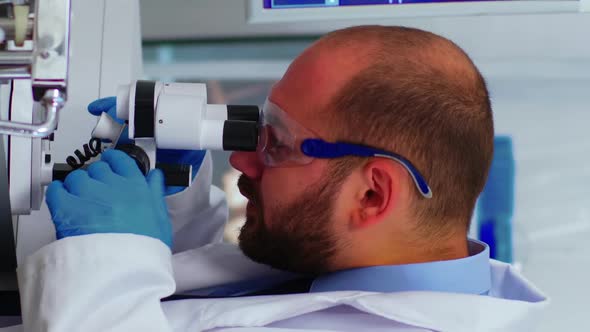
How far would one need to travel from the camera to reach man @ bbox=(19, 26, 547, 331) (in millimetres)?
1066

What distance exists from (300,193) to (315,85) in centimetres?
18

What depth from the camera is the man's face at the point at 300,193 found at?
48.7 inches

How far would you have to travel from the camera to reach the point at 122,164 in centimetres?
114

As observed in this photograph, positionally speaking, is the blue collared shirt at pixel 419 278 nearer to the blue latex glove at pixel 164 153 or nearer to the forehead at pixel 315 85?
the forehead at pixel 315 85

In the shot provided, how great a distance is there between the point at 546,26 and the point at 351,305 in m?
1.01

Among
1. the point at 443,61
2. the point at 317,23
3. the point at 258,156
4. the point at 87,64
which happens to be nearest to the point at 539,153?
the point at 317,23

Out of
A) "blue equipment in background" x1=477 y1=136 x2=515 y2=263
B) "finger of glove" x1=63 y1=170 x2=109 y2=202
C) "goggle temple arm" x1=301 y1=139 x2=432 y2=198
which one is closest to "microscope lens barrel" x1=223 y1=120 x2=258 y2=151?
"goggle temple arm" x1=301 y1=139 x2=432 y2=198

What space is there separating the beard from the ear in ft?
0.14

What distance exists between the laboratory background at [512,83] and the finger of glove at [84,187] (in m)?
0.68

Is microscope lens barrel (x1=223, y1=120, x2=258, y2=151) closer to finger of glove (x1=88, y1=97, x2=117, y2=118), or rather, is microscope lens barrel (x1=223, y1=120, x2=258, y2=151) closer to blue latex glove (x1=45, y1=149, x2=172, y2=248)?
blue latex glove (x1=45, y1=149, x2=172, y2=248)

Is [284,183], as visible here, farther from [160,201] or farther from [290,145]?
[160,201]

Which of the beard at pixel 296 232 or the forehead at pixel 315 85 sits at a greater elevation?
the forehead at pixel 315 85

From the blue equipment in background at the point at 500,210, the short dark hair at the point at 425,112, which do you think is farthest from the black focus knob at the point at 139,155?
the blue equipment in background at the point at 500,210

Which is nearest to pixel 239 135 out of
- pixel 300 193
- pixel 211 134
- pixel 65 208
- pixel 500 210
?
pixel 211 134
